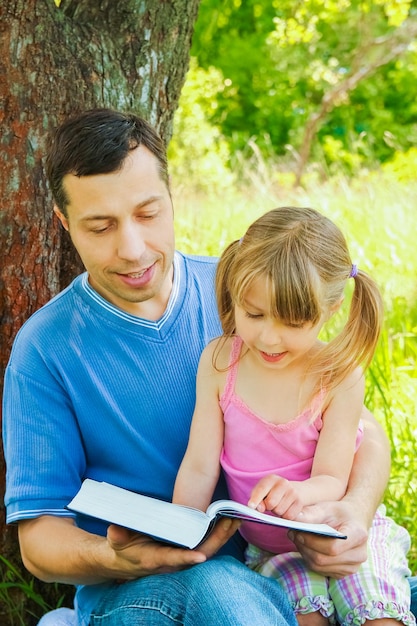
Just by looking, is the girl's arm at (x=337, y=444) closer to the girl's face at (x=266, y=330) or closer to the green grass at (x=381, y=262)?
the girl's face at (x=266, y=330)

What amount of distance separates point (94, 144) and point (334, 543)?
1.18 metres

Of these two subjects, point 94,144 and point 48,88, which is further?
point 48,88

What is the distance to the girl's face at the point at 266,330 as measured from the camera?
213cm

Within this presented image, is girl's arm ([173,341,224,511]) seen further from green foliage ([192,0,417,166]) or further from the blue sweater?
green foliage ([192,0,417,166])

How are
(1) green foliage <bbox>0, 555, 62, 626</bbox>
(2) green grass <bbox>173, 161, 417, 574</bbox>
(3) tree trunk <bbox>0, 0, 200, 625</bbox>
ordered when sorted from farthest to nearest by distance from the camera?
(2) green grass <bbox>173, 161, 417, 574</bbox>
(1) green foliage <bbox>0, 555, 62, 626</bbox>
(3) tree trunk <bbox>0, 0, 200, 625</bbox>

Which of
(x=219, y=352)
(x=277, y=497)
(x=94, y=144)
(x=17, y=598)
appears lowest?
(x=17, y=598)

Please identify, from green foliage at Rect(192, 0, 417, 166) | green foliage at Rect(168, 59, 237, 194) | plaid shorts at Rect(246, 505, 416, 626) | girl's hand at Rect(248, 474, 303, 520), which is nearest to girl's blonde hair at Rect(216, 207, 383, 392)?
girl's hand at Rect(248, 474, 303, 520)

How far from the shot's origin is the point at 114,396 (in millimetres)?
2398

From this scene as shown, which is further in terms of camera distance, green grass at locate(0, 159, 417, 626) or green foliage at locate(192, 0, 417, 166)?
green foliage at locate(192, 0, 417, 166)

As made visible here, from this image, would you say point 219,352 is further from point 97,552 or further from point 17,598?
point 17,598

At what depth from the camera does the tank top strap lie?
2.33m

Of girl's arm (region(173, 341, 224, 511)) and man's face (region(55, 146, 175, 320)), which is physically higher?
man's face (region(55, 146, 175, 320))

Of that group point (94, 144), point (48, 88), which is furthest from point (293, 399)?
point (48, 88)

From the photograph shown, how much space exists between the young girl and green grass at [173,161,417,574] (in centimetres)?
92
